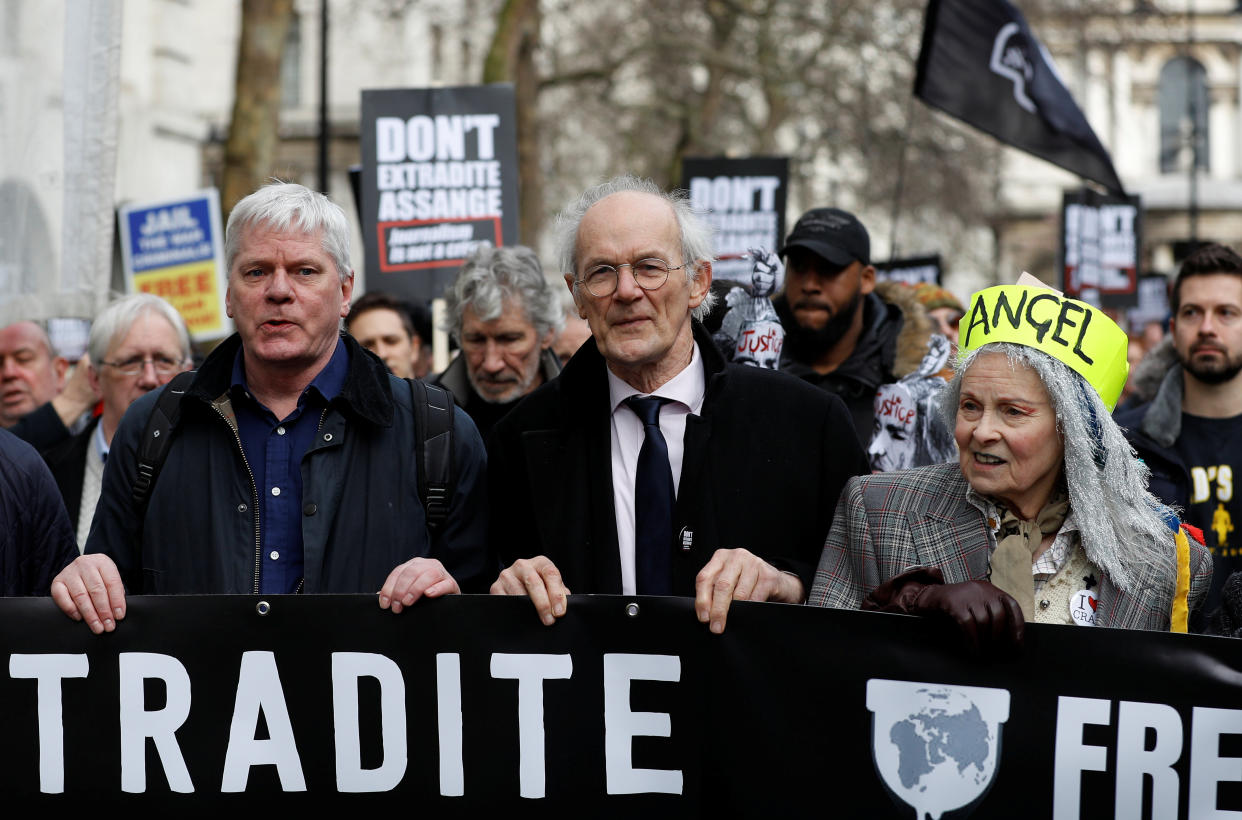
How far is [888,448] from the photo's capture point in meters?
5.48

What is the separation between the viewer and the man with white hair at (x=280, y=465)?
12.6ft

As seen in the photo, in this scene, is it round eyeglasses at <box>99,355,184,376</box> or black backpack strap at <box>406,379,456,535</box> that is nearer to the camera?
black backpack strap at <box>406,379,456,535</box>

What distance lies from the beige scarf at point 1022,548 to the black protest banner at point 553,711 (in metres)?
0.18

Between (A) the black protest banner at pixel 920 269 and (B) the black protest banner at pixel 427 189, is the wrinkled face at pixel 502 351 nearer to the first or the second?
(B) the black protest banner at pixel 427 189

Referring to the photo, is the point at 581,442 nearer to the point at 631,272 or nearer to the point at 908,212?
the point at 631,272

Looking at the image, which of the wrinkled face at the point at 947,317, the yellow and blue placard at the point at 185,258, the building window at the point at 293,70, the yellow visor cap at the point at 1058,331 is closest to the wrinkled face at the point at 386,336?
the wrinkled face at the point at 947,317

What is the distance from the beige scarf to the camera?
3664mm

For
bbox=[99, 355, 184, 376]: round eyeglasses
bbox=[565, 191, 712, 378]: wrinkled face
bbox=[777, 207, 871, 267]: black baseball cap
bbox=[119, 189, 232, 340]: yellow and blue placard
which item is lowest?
bbox=[99, 355, 184, 376]: round eyeglasses

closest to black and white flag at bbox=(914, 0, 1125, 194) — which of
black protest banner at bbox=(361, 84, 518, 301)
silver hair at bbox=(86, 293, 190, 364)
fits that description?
black protest banner at bbox=(361, 84, 518, 301)

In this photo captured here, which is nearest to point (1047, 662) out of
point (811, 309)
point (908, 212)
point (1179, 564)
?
point (1179, 564)

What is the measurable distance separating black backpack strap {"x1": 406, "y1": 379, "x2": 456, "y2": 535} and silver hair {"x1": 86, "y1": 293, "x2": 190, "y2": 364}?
217cm

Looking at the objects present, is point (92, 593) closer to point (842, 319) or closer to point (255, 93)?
point (842, 319)

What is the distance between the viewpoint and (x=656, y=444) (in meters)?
4.00

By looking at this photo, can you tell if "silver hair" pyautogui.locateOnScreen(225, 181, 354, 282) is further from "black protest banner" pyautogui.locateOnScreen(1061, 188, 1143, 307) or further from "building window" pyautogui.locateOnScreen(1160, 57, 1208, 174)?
"building window" pyautogui.locateOnScreen(1160, 57, 1208, 174)
